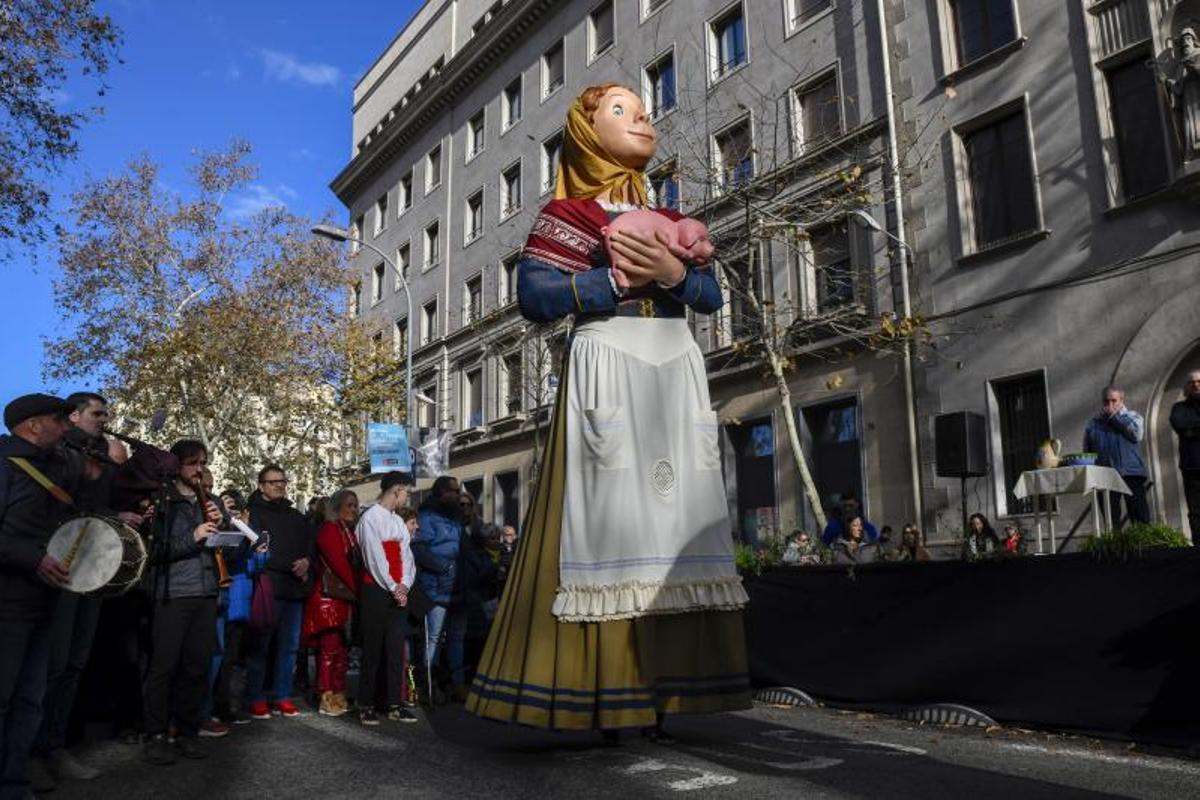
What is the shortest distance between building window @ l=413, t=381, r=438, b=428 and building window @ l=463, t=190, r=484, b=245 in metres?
5.32

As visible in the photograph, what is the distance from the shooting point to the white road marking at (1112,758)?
15.6ft

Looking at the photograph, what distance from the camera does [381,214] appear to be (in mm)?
40969

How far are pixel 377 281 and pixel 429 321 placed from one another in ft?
20.3

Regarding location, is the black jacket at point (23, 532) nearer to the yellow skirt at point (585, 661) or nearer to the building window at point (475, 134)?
the yellow skirt at point (585, 661)

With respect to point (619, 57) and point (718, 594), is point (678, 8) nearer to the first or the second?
point (619, 57)

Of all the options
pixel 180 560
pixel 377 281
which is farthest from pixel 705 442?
pixel 377 281

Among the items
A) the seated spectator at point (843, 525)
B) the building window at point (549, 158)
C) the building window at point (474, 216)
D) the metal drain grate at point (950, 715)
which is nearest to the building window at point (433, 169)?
the building window at point (474, 216)

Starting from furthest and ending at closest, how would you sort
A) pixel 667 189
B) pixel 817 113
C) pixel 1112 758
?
pixel 667 189 < pixel 817 113 < pixel 1112 758

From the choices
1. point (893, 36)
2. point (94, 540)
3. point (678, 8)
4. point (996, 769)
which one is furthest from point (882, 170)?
point (94, 540)

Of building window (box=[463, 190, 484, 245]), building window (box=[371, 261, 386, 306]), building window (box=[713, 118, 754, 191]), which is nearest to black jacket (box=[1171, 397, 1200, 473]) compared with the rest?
building window (box=[713, 118, 754, 191])

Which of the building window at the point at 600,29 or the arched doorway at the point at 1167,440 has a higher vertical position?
the building window at the point at 600,29

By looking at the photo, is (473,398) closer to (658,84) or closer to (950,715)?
(658,84)

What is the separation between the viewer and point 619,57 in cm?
2645

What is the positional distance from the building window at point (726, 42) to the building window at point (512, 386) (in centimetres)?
918
